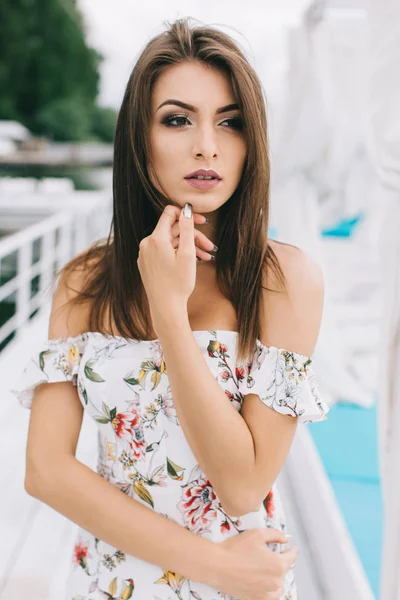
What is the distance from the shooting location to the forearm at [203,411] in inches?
25.3

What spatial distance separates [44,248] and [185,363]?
3196 millimetres

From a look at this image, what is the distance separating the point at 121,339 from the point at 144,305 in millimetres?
62

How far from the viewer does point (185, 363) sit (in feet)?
2.10

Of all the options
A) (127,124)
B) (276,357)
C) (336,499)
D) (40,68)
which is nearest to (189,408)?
(276,357)

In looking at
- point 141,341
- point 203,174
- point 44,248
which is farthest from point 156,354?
point 44,248

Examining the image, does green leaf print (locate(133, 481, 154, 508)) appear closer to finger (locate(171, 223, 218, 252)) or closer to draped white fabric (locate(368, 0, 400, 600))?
finger (locate(171, 223, 218, 252))

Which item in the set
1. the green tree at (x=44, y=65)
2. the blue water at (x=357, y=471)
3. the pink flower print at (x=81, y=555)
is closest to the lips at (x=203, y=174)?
the pink flower print at (x=81, y=555)

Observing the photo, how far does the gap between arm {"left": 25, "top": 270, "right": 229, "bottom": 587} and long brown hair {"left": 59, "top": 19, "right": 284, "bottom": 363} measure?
121 mm

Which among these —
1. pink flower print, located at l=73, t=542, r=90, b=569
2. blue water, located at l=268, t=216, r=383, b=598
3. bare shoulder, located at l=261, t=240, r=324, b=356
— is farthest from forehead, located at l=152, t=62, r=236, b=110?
blue water, located at l=268, t=216, r=383, b=598

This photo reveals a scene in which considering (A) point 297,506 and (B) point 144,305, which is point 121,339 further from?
(A) point 297,506

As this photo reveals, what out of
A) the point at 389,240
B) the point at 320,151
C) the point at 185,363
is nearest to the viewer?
the point at 185,363

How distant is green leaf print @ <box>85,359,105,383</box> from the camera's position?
75 cm

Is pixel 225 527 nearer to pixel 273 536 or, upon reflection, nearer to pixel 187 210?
pixel 273 536

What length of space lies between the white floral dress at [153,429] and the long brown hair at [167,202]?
0.03 metres
